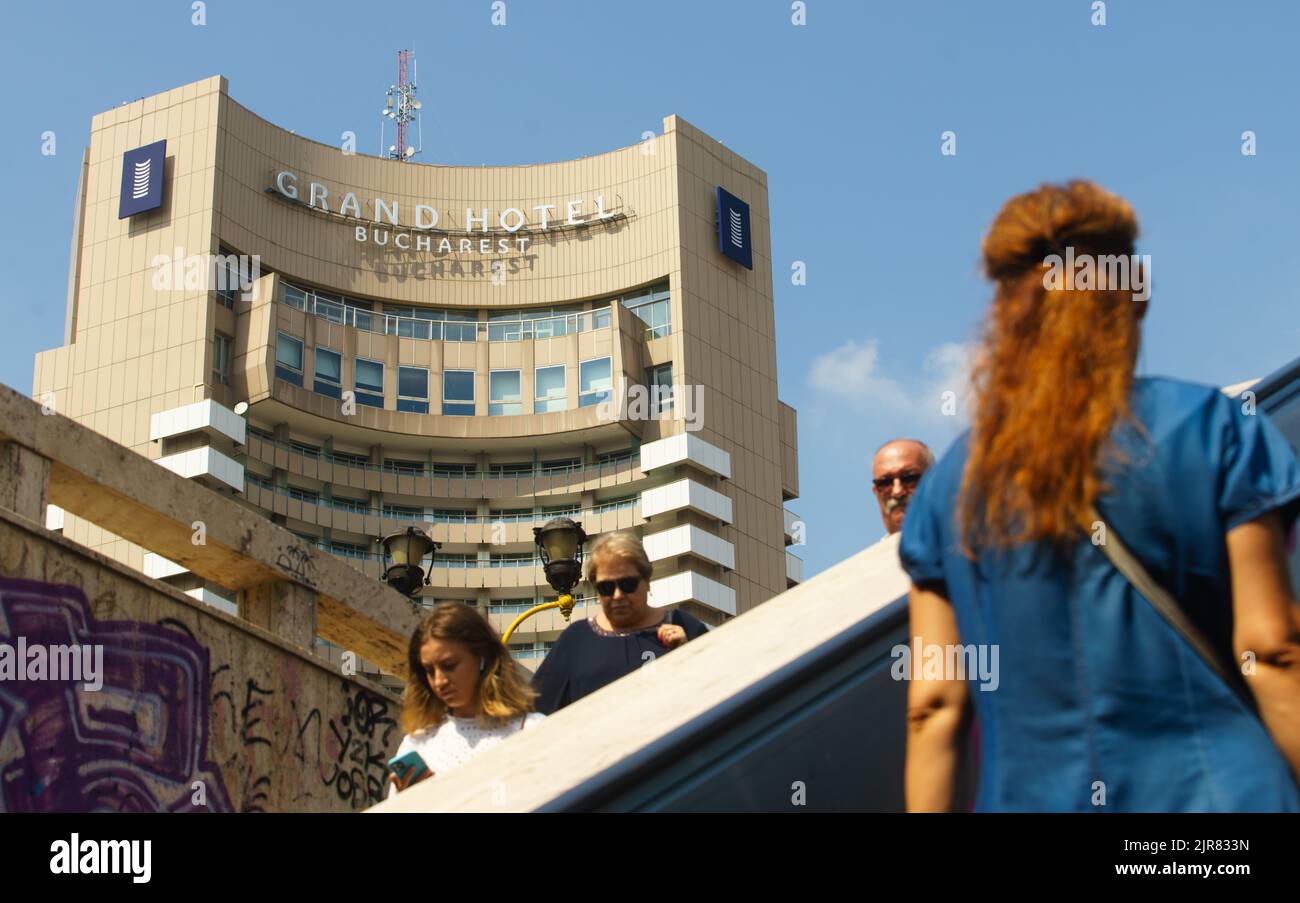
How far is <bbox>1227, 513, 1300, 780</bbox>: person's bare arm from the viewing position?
228cm

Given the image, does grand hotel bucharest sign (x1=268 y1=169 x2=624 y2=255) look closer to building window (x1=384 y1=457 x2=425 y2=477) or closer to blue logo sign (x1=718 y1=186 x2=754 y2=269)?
blue logo sign (x1=718 y1=186 x2=754 y2=269)

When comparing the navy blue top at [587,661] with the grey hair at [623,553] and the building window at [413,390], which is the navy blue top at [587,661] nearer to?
the grey hair at [623,553]

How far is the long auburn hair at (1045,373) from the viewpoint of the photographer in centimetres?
241

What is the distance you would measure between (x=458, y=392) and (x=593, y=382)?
18.4ft

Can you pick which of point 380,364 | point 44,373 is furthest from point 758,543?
point 44,373

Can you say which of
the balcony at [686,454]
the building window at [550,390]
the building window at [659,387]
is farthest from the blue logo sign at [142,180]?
the balcony at [686,454]

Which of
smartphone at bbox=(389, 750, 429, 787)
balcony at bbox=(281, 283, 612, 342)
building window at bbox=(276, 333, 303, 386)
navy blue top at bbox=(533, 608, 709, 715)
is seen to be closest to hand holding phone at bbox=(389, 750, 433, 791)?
smartphone at bbox=(389, 750, 429, 787)

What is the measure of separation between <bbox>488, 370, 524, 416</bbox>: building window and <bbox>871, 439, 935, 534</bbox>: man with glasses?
5583 centimetres

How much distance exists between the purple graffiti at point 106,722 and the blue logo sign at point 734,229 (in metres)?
53.8

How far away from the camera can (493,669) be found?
15.7 ft

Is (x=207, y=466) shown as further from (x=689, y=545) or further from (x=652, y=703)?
(x=652, y=703)

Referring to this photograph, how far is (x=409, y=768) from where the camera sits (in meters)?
4.69
